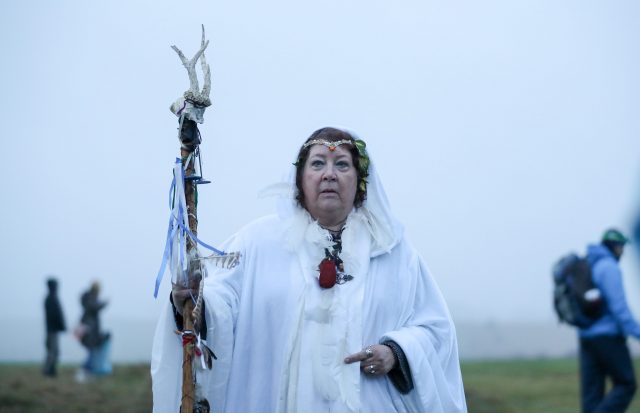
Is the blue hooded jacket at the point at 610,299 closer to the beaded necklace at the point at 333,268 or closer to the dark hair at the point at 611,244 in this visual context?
the dark hair at the point at 611,244

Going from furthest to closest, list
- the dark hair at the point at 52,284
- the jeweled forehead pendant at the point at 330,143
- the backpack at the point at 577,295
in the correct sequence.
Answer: the dark hair at the point at 52,284 < the backpack at the point at 577,295 < the jeweled forehead pendant at the point at 330,143

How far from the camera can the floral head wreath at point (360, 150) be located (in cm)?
468

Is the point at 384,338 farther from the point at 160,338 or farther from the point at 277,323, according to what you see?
the point at 160,338

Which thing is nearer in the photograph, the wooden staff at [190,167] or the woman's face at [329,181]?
the wooden staff at [190,167]

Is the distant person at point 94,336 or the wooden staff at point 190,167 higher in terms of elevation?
the wooden staff at point 190,167

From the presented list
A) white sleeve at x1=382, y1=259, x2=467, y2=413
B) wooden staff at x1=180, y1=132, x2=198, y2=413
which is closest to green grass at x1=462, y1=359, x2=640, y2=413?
white sleeve at x1=382, y1=259, x2=467, y2=413

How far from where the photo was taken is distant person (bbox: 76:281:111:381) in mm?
14172

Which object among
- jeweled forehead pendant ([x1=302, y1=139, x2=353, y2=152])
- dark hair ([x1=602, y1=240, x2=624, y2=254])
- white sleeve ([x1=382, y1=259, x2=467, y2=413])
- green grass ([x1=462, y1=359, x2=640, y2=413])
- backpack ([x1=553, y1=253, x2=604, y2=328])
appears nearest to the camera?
white sleeve ([x1=382, y1=259, x2=467, y2=413])

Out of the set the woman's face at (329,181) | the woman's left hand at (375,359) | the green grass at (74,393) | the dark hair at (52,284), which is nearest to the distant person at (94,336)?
the green grass at (74,393)

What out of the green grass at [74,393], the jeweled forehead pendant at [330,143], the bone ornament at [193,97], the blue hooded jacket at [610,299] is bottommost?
the green grass at [74,393]

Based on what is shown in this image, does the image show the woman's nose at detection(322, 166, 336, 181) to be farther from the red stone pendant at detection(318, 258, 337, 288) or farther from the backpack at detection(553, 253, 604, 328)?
the backpack at detection(553, 253, 604, 328)

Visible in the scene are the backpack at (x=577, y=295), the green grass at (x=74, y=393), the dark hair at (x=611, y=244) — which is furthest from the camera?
the green grass at (x=74, y=393)

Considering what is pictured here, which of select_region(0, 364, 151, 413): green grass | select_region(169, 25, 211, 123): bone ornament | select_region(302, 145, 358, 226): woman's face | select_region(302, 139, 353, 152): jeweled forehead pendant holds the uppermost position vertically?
select_region(169, 25, 211, 123): bone ornament

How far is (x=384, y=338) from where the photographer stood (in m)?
4.55
